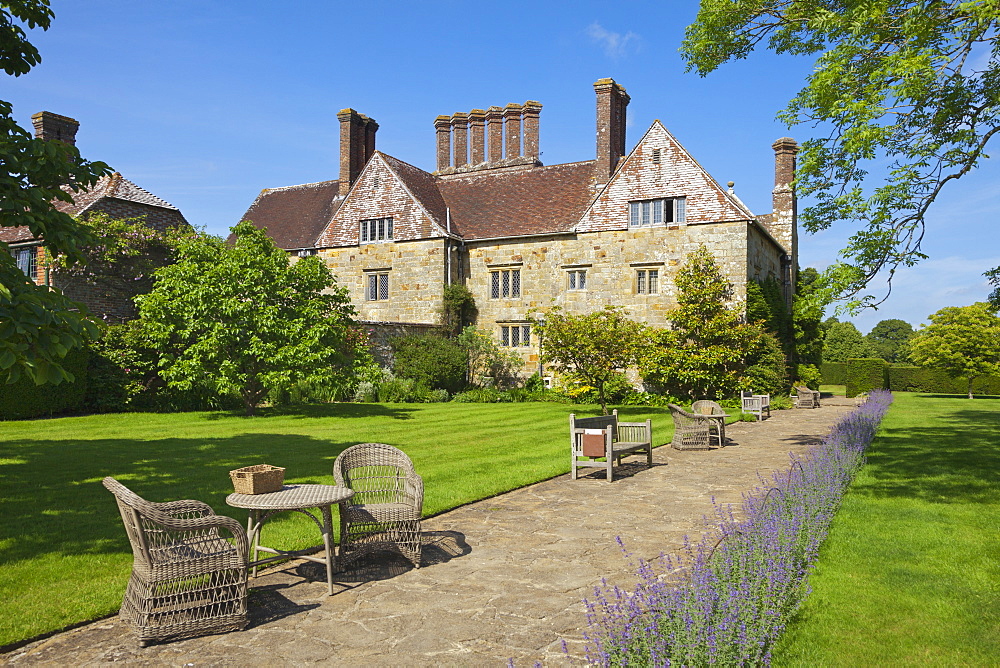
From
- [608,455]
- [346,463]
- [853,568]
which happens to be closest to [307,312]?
[608,455]

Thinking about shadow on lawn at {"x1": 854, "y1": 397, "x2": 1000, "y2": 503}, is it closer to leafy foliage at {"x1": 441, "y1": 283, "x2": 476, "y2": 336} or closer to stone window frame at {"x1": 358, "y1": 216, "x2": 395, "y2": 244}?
leafy foliage at {"x1": 441, "y1": 283, "x2": 476, "y2": 336}

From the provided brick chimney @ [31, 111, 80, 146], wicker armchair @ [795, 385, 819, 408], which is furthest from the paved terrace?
brick chimney @ [31, 111, 80, 146]

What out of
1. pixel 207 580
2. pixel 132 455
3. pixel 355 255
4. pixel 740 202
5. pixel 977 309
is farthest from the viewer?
pixel 977 309

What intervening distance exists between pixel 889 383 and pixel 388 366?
33382mm

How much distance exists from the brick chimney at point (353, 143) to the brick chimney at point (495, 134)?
248 inches

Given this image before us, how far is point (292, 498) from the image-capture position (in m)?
6.24

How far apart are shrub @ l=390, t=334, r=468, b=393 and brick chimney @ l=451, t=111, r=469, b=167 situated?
44.3ft

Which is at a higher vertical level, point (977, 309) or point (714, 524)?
point (977, 309)

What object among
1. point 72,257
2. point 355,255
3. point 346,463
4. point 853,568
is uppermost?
point 355,255

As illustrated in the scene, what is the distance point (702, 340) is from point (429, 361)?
36.3 ft

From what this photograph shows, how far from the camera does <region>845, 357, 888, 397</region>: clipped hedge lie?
39.0 meters

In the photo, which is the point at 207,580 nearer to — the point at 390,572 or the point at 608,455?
the point at 390,572

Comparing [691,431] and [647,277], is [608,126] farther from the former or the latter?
[691,431]

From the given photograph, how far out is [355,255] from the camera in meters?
34.7
